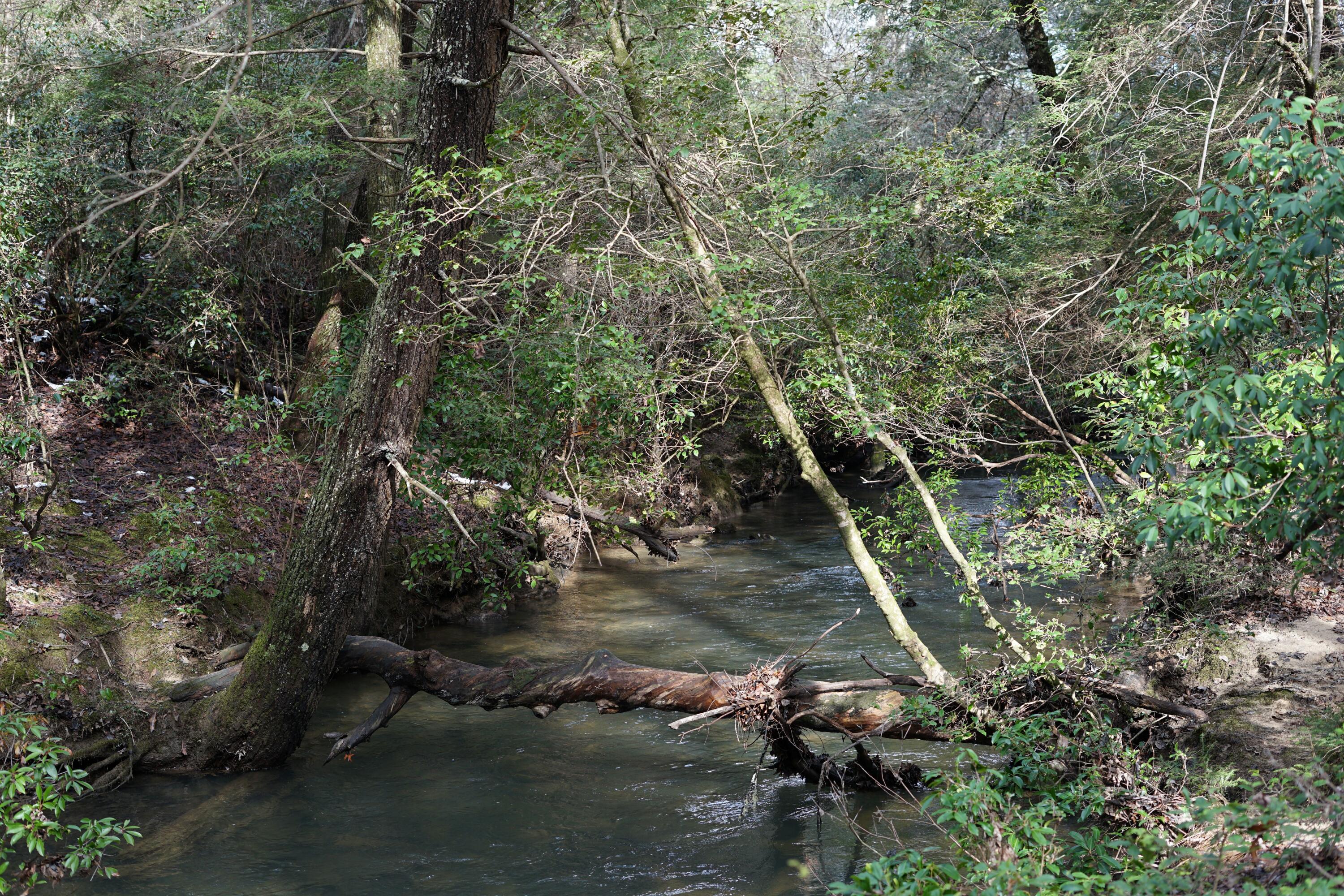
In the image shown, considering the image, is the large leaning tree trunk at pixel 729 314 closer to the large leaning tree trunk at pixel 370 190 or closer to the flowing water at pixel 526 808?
the flowing water at pixel 526 808

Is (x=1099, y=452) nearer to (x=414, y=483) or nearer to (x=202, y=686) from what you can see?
(x=414, y=483)

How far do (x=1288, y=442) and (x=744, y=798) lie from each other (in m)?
4.56

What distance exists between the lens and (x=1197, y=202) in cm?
376

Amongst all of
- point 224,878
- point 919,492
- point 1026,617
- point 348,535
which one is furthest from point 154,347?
point 1026,617

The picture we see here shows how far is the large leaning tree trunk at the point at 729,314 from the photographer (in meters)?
6.97

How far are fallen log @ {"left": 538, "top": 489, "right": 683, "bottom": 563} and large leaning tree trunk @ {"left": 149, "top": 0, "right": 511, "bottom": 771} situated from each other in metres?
2.02

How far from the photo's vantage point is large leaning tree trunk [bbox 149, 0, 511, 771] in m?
7.11

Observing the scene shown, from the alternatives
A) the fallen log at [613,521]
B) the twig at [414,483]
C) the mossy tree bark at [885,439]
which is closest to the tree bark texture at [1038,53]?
the mossy tree bark at [885,439]

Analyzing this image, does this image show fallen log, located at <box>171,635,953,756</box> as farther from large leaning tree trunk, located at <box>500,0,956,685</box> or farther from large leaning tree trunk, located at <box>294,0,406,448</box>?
large leaning tree trunk, located at <box>294,0,406,448</box>

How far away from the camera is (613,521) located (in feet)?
33.5

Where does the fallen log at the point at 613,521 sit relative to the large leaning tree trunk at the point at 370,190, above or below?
below

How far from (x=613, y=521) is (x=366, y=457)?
3.52 metres

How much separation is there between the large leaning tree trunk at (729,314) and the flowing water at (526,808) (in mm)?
1446

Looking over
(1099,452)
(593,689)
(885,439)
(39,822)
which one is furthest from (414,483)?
(1099,452)
